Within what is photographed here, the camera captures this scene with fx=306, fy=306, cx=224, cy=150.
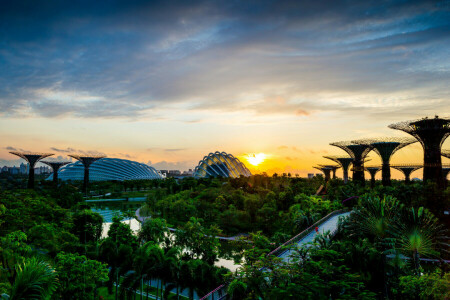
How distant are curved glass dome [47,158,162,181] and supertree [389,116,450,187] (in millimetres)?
104933

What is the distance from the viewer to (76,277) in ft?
41.9

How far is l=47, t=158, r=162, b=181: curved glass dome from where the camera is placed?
117188 millimetres

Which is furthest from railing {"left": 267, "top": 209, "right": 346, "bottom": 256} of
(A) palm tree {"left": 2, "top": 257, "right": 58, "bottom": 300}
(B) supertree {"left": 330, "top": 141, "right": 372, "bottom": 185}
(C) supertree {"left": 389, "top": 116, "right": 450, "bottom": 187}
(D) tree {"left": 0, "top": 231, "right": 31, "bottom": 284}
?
(B) supertree {"left": 330, "top": 141, "right": 372, "bottom": 185}

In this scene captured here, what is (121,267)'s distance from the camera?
19.1 m

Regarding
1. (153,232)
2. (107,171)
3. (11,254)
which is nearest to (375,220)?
(153,232)

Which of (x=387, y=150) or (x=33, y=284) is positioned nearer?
(x=33, y=284)

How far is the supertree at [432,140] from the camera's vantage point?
40.9 m

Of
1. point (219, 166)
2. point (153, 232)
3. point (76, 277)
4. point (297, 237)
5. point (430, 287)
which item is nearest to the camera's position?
point (430, 287)

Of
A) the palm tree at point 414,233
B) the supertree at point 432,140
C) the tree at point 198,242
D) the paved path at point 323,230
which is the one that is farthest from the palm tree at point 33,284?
the supertree at point 432,140

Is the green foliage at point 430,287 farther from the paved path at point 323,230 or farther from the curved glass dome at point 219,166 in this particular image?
the curved glass dome at point 219,166

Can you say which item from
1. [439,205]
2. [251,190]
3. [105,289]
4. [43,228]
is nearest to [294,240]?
[105,289]

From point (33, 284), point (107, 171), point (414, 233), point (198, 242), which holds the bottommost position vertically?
point (198, 242)

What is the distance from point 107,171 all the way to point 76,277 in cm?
11466

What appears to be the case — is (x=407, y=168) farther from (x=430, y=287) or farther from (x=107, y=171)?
(x=107, y=171)
